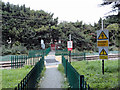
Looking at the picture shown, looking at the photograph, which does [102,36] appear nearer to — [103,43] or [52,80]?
[103,43]

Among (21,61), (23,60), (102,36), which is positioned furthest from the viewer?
(23,60)

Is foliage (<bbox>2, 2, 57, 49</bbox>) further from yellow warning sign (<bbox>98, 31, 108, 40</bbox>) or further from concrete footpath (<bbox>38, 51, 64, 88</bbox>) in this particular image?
yellow warning sign (<bbox>98, 31, 108, 40</bbox>)

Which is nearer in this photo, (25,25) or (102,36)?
(102,36)

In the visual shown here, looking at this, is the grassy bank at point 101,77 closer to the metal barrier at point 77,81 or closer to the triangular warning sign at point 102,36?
the metal barrier at point 77,81

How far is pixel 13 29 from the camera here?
26.1 metres

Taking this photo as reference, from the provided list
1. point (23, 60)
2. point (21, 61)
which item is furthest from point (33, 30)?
point (21, 61)

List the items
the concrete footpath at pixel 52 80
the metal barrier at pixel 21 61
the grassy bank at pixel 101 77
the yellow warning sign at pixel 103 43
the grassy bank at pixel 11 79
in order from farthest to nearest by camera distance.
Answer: the metal barrier at pixel 21 61, the yellow warning sign at pixel 103 43, the concrete footpath at pixel 52 80, the grassy bank at pixel 11 79, the grassy bank at pixel 101 77

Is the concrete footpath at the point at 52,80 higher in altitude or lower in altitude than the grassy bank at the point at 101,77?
lower

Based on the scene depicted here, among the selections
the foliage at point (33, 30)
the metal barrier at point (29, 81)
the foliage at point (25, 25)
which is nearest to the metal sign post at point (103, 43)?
the metal barrier at point (29, 81)

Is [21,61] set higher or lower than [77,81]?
lower

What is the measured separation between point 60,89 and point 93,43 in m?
32.2

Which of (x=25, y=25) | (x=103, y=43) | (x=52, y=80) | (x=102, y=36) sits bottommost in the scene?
(x=52, y=80)

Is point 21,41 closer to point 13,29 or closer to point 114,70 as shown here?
point 13,29

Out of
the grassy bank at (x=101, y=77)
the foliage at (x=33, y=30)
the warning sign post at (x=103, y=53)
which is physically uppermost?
the foliage at (x=33, y=30)
